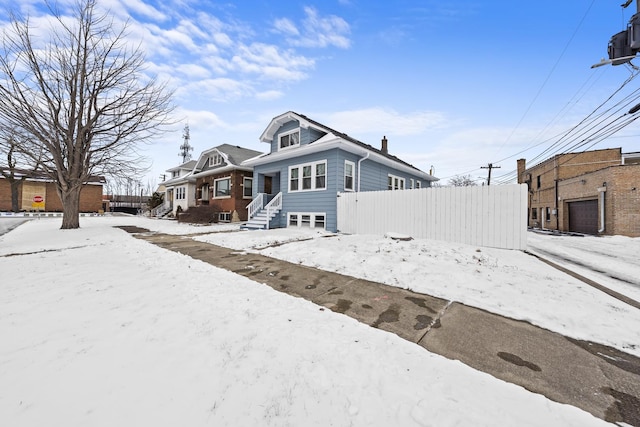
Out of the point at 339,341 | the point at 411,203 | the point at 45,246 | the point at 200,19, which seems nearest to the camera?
the point at 339,341

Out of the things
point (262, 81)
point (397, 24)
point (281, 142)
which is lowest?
point (281, 142)

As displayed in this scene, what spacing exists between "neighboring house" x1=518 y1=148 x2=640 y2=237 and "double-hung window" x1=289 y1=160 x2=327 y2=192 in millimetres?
17047

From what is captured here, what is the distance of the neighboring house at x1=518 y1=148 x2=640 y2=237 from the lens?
44.8 ft

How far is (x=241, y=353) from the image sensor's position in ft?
7.93

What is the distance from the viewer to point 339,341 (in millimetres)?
2678

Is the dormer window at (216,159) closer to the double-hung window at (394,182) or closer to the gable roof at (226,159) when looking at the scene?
the gable roof at (226,159)

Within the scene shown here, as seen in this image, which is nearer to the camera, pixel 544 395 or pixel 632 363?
pixel 544 395

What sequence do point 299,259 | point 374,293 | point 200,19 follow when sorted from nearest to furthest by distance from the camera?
point 374,293 → point 299,259 → point 200,19

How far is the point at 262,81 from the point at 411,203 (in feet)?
35.9

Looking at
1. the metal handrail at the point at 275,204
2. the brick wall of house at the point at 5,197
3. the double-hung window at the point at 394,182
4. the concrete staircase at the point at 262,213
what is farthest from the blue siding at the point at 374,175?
the brick wall of house at the point at 5,197

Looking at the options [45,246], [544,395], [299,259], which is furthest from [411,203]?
[45,246]

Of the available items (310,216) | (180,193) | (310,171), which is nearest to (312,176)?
(310,171)

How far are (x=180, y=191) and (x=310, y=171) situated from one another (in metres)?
20.4

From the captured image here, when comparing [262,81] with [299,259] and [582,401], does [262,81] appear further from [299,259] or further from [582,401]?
[582,401]
